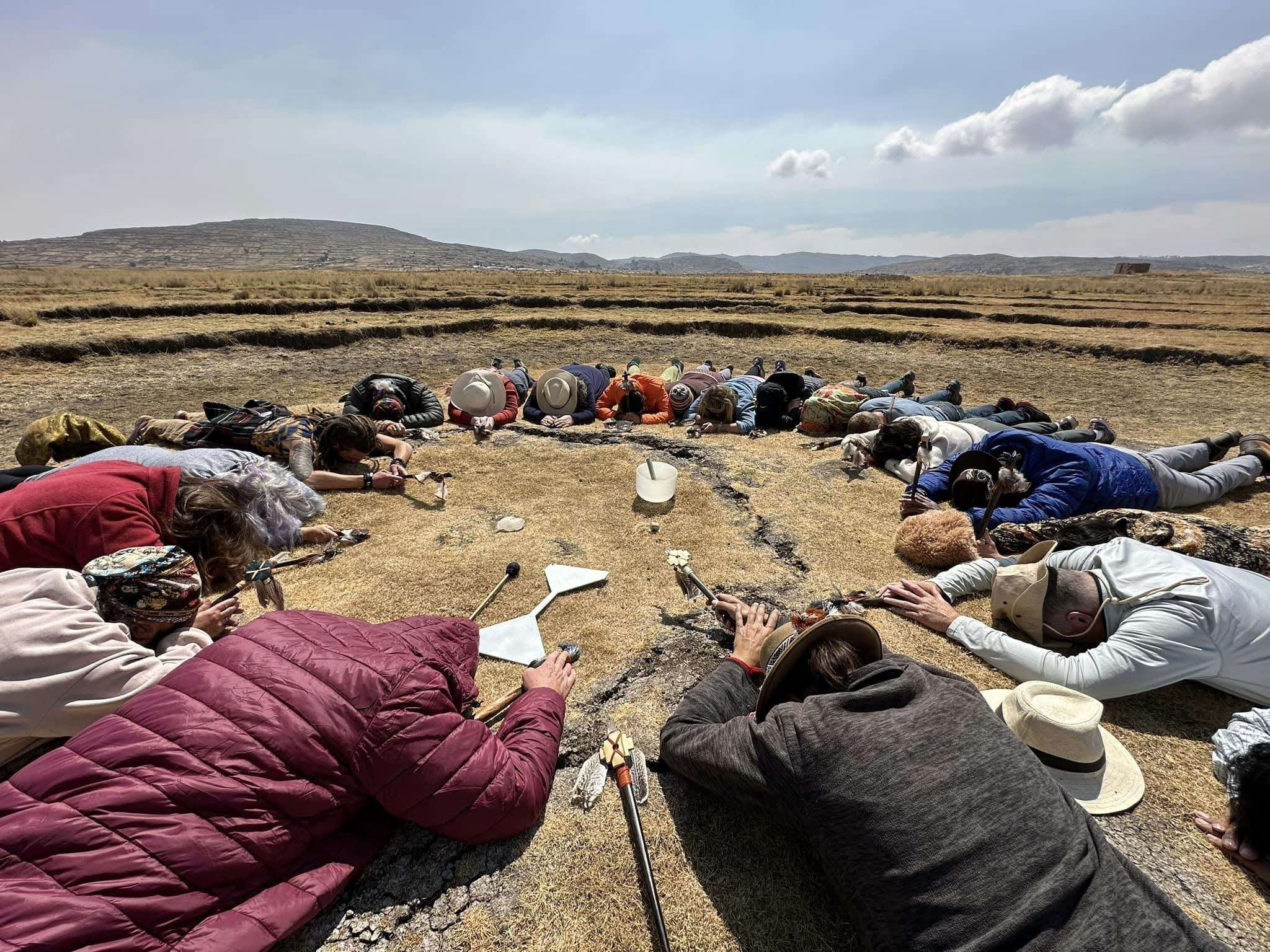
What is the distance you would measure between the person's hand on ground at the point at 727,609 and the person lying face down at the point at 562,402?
5.28 meters

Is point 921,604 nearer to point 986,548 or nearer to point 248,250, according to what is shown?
point 986,548

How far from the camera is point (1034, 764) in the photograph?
1620 millimetres

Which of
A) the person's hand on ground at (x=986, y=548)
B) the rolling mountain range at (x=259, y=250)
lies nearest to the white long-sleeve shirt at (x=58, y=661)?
the person's hand on ground at (x=986, y=548)

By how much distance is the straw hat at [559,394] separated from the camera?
8508 mm

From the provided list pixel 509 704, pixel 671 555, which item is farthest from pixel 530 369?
pixel 509 704

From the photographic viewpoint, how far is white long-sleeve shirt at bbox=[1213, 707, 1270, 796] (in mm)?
2354

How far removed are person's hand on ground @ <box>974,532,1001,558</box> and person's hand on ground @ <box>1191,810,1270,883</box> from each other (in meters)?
2.19

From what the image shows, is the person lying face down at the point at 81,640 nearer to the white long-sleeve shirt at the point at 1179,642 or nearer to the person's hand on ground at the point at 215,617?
the person's hand on ground at the point at 215,617

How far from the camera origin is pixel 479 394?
324 inches

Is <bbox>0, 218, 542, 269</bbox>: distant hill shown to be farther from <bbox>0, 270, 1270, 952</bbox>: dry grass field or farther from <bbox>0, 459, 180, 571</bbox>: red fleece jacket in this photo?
<bbox>0, 459, 180, 571</bbox>: red fleece jacket

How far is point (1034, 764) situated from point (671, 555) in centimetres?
290

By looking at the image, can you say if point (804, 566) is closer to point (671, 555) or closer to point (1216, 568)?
point (671, 555)

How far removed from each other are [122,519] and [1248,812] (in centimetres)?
545

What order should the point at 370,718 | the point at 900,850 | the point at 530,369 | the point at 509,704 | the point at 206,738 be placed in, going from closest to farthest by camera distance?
the point at 900,850 < the point at 206,738 < the point at 370,718 < the point at 509,704 < the point at 530,369
